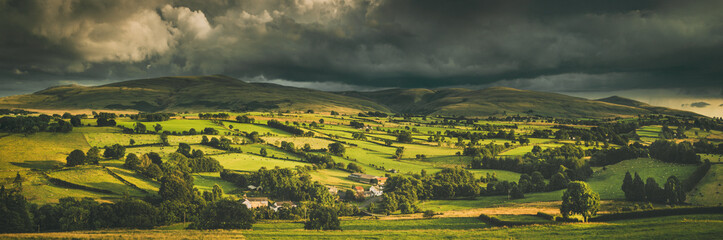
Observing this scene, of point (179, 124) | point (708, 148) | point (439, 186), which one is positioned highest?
point (708, 148)

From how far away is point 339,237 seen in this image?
52375mm

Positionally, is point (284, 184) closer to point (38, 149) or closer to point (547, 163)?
point (38, 149)

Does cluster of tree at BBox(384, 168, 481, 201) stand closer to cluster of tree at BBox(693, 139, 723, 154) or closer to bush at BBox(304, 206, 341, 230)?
bush at BBox(304, 206, 341, 230)

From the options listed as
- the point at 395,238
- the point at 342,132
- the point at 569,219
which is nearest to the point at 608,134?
the point at 342,132

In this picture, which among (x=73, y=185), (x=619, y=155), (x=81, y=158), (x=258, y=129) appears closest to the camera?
(x=73, y=185)

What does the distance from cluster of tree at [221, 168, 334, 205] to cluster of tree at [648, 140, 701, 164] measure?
80.3 m

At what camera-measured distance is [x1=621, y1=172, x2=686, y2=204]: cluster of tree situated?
212 feet

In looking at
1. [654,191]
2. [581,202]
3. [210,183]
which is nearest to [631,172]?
[654,191]

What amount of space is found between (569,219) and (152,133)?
117368 mm

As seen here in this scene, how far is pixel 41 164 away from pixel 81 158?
7.39m

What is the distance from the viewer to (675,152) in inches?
3415

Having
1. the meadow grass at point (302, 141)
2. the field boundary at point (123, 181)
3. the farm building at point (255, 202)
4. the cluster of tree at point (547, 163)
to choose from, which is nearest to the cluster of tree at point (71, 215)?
the field boundary at point (123, 181)

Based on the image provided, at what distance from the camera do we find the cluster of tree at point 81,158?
270ft

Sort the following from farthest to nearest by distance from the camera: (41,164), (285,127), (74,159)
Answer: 1. (285,127)
2. (74,159)
3. (41,164)
